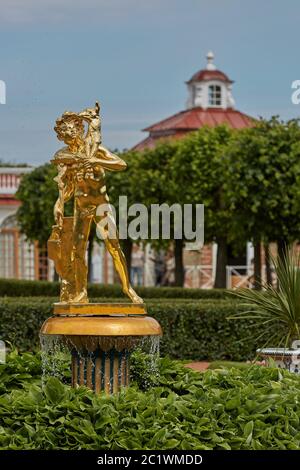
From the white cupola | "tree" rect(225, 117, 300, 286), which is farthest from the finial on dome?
"tree" rect(225, 117, 300, 286)

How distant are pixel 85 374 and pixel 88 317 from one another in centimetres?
43

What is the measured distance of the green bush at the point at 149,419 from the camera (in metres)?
→ 7.51

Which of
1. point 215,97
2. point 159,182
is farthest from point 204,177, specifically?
point 215,97

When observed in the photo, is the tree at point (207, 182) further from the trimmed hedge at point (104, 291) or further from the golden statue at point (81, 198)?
the golden statue at point (81, 198)

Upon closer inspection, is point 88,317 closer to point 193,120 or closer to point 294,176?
point 294,176

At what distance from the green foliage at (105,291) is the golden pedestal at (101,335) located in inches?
517

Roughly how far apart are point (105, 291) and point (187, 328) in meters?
9.57

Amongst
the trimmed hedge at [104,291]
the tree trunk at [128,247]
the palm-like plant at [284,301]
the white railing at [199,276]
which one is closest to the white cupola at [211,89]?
the white railing at [199,276]

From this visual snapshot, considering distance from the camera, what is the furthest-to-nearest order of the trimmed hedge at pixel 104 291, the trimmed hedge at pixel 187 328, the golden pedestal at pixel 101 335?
the trimmed hedge at pixel 104 291, the trimmed hedge at pixel 187 328, the golden pedestal at pixel 101 335

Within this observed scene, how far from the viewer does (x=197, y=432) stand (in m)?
7.57

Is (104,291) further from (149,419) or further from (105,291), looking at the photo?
(149,419)

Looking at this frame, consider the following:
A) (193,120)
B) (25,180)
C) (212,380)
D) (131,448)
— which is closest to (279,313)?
(212,380)

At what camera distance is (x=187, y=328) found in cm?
1614
